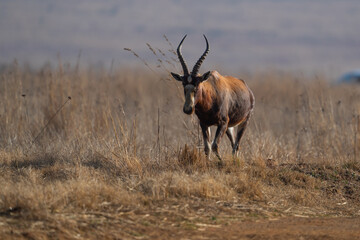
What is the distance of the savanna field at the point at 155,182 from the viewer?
6.93 m

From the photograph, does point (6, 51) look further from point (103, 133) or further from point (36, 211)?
point (36, 211)

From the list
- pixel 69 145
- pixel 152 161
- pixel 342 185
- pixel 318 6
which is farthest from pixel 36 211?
pixel 318 6

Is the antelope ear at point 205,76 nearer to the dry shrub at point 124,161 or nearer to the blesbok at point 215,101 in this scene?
the blesbok at point 215,101

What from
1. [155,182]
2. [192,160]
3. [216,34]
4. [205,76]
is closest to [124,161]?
[192,160]

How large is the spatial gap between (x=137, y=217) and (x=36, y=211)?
1.18 m

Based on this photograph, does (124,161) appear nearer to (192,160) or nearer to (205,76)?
(192,160)

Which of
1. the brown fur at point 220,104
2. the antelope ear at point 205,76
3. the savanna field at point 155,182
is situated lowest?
the savanna field at point 155,182

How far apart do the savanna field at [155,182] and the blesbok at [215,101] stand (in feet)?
1.25

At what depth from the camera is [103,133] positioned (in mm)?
13164

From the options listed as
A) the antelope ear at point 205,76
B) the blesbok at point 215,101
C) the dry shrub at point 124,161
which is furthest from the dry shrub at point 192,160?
the antelope ear at point 205,76

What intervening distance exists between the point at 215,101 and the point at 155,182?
8.26 feet

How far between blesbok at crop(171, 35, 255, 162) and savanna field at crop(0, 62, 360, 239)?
0.38m

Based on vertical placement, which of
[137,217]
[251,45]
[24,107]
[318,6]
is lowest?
[137,217]

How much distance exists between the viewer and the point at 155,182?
8.24 metres
